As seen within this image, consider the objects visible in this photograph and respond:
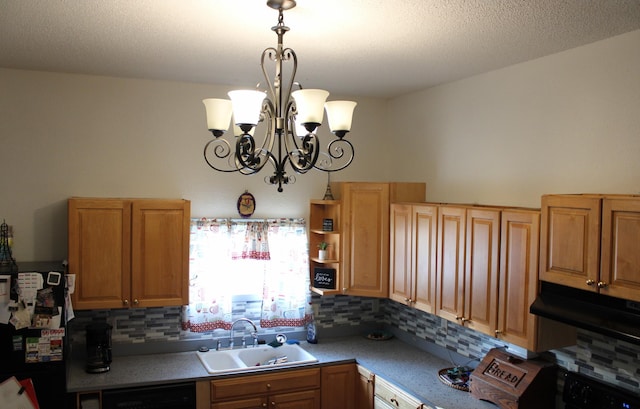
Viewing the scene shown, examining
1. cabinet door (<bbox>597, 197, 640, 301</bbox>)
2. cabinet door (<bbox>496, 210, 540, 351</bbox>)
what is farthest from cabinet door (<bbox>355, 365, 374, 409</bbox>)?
cabinet door (<bbox>597, 197, 640, 301</bbox>)

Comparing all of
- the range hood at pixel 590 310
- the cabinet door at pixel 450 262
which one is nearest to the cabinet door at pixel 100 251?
the cabinet door at pixel 450 262

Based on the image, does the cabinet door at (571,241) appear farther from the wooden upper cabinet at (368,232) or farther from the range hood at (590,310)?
the wooden upper cabinet at (368,232)

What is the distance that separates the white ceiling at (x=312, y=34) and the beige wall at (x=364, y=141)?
17 centimetres

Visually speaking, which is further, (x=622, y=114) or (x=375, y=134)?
(x=375, y=134)

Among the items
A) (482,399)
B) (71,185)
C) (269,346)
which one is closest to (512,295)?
(482,399)

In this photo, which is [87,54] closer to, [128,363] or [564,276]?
[128,363]

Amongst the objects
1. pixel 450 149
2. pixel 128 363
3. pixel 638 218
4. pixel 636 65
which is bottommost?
pixel 128 363

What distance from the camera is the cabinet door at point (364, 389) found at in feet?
12.5

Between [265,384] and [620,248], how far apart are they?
95.9 inches

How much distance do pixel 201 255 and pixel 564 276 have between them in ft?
8.44

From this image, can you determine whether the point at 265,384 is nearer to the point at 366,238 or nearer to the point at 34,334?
the point at 366,238

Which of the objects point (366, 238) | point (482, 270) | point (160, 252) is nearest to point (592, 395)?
point (482, 270)

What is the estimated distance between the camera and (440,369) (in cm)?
374

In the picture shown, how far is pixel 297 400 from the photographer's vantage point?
12.7ft
